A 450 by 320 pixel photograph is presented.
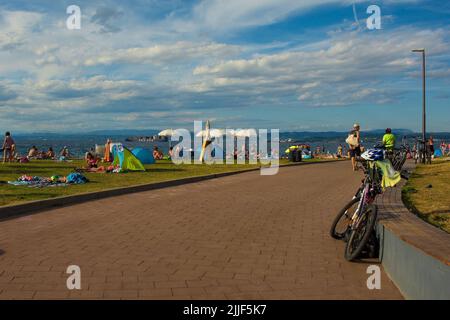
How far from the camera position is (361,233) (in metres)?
6.04

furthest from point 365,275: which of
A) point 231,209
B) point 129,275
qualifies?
point 231,209

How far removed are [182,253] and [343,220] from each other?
2.36 m

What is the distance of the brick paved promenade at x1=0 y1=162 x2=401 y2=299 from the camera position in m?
4.80

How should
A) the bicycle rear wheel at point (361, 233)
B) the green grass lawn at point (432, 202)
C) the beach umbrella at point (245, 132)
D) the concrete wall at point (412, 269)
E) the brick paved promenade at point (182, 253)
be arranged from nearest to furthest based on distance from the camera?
the concrete wall at point (412, 269), the brick paved promenade at point (182, 253), the bicycle rear wheel at point (361, 233), the green grass lawn at point (432, 202), the beach umbrella at point (245, 132)

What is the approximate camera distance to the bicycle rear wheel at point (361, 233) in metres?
5.80

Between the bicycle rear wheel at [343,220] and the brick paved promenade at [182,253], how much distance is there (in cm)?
17

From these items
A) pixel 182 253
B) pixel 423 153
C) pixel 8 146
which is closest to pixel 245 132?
pixel 423 153

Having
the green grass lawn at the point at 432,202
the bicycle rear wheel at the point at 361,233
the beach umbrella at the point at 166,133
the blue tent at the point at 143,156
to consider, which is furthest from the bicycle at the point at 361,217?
the beach umbrella at the point at 166,133

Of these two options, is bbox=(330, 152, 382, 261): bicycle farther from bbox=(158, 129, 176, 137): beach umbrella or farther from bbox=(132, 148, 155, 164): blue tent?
bbox=(158, 129, 176, 137): beach umbrella

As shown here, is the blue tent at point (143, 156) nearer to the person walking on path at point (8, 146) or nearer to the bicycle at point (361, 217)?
the person walking on path at point (8, 146)

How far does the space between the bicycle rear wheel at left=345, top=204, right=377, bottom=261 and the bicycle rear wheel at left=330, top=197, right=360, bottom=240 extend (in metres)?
0.71

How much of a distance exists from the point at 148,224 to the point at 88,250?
1983 millimetres

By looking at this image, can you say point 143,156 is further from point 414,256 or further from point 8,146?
point 414,256

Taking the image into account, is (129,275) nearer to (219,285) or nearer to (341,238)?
(219,285)
